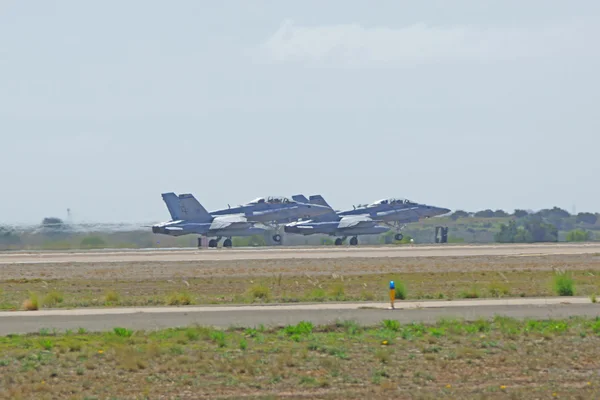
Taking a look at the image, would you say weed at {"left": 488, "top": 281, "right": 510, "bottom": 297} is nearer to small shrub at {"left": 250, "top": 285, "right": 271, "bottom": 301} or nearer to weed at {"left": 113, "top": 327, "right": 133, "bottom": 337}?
small shrub at {"left": 250, "top": 285, "right": 271, "bottom": 301}

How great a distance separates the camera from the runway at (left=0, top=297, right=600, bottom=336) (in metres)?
21.4

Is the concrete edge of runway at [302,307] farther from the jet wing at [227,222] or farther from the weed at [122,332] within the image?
the jet wing at [227,222]

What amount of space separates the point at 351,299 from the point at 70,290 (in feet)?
39.0

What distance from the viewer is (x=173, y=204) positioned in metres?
79.2

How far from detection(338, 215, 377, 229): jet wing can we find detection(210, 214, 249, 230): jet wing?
8.95m

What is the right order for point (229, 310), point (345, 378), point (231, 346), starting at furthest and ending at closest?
point (229, 310) < point (231, 346) < point (345, 378)

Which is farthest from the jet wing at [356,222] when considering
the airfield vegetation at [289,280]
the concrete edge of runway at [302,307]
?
the concrete edge of runway at [302,307]

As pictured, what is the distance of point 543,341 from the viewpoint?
17.8 meters

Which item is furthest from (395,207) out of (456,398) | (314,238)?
(456,398)

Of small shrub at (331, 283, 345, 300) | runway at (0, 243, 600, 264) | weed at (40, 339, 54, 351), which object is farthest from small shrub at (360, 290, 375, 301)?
runway at (0, 243, 600, 264)

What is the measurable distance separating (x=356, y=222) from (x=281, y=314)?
5909cm

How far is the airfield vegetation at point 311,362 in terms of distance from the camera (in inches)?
551

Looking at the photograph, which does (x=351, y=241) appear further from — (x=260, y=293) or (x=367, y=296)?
(x=367, y=296)

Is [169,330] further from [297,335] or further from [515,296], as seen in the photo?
[515,296]
